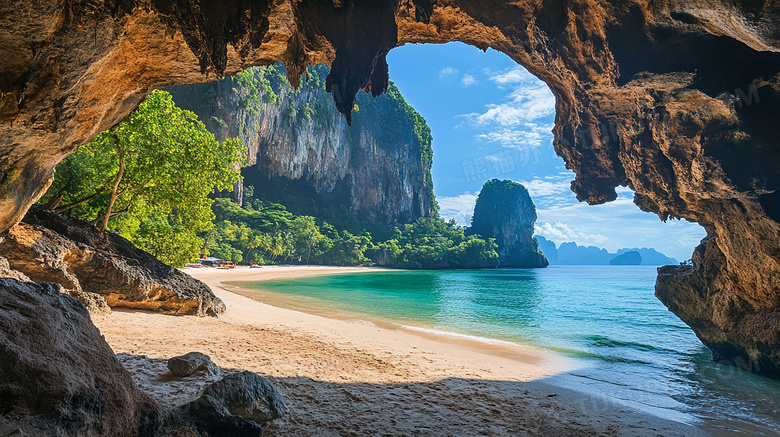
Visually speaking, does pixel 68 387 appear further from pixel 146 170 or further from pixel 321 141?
pixel 321 141

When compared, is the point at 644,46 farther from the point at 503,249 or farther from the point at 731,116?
the point at 503,249

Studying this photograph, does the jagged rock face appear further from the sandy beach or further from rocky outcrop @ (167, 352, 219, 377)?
rocky outcrop @ (167, 352, 219, 377)

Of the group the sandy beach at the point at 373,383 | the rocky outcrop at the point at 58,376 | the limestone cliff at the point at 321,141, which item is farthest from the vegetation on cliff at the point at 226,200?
the rocky outcrop at the point at 58,376

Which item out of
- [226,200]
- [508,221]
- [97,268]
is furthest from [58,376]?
[508,221]

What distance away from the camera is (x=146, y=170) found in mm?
8961

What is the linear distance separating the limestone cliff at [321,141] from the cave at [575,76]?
1478 inches

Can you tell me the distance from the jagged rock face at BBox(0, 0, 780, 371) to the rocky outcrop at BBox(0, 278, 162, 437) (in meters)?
3.12

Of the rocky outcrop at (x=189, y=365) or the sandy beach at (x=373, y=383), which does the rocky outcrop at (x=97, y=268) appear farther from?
A: the rocky outcrop at (x=189, y=365)

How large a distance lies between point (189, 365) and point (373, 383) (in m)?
2.45

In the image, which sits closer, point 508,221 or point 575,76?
point 575,76

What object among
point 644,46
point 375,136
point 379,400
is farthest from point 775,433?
point 375,136

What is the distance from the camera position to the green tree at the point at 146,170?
8477 mm

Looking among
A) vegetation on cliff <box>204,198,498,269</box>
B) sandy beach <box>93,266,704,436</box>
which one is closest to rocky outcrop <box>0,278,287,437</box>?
sandy beach <box>93,266,704,436</box>

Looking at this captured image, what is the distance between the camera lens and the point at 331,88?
6578 mm
